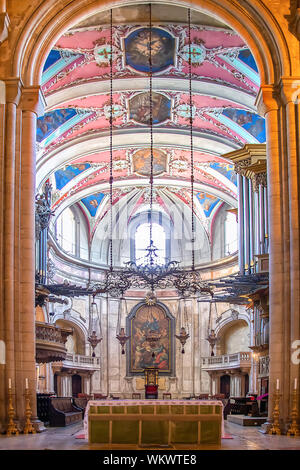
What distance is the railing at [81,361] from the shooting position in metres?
30.9

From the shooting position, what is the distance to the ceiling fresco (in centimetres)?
2086

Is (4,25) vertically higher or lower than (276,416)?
higher

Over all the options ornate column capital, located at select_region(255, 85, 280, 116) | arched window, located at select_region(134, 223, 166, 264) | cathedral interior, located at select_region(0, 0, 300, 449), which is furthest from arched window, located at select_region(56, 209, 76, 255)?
ornate column capital, located at select_region(255, 85, 280, 116)

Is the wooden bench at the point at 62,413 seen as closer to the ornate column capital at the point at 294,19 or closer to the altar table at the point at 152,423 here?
the altar table at the point at 152,423

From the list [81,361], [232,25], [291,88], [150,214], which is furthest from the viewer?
[81,361]

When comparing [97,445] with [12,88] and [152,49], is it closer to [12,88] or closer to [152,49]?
[12,88]

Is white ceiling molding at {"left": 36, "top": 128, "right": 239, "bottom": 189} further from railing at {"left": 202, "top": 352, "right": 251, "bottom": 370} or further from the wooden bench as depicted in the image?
the wooden bench

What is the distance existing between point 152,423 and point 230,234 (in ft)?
78.0

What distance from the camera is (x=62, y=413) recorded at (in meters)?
17.9

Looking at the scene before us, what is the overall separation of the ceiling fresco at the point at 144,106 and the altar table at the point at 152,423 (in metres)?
11.8

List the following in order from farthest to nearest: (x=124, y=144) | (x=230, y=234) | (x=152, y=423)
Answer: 1. (x=230, y=234)
2. (x=124, y=144)
3. (x=152, y=423)

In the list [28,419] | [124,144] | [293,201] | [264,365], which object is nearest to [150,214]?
[264,365]

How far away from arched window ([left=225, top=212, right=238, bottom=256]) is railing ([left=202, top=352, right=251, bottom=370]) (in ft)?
17.6

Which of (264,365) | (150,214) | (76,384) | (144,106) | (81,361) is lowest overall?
(76,384)
